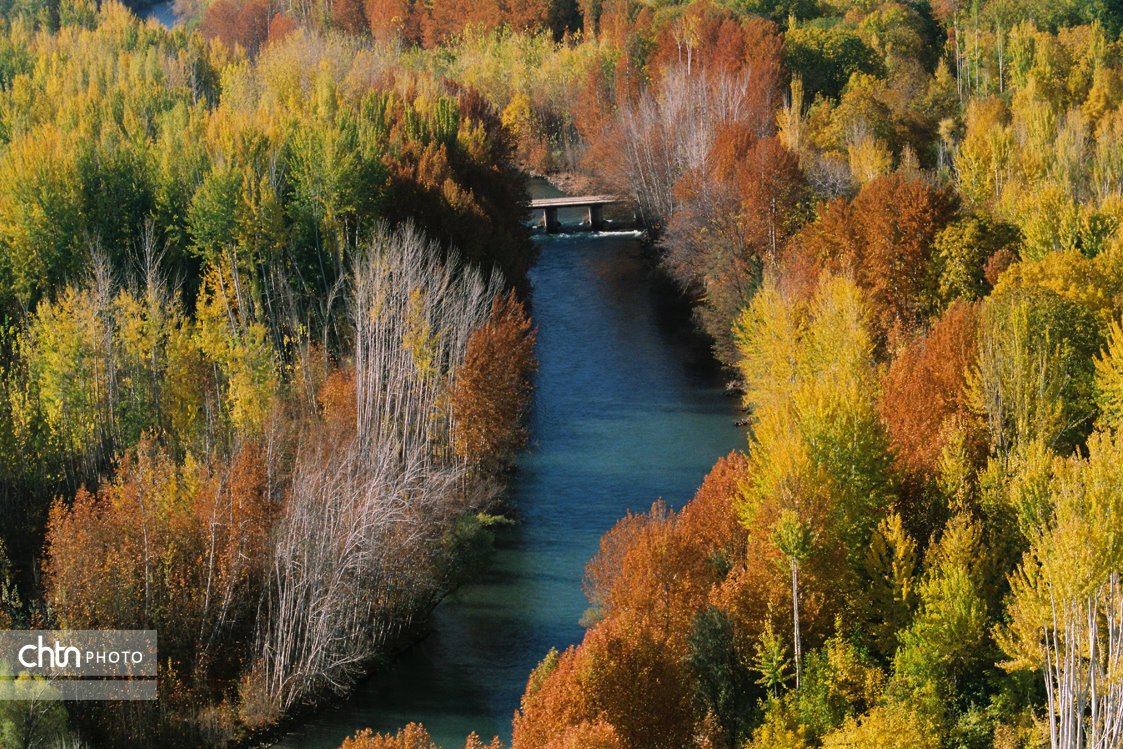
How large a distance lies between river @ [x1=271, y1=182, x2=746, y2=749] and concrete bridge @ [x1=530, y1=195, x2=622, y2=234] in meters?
9.43

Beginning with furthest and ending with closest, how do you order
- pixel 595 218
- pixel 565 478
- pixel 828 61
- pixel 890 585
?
pixel 828 61 < pixel 595 218 < pixel 565 478 < pixel 890 585

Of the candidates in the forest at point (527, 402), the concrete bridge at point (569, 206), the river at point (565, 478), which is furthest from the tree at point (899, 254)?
the concrete bridge at point (569, 206)

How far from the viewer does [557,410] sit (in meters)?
60.6

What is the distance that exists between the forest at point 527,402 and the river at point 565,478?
1.41 metres

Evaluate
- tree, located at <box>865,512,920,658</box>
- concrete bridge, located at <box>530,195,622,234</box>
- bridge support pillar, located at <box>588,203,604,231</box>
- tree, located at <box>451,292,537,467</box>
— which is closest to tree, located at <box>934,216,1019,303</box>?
tree, located at <box>451,292,537,467</box>

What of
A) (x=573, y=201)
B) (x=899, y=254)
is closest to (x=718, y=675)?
(x=899, y=254)

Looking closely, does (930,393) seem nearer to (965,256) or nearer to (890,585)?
(890,585)

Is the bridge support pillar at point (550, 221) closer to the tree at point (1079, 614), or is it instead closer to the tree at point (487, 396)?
the tree at point (487, 396)

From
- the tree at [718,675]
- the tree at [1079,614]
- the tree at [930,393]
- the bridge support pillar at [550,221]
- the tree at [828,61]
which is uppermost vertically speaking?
the tree at [828,61]

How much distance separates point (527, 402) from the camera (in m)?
57.5

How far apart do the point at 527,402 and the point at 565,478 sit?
5.34 m

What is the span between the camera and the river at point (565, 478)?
38.4 meters

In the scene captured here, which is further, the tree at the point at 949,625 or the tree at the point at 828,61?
the tree at the point at 828,61

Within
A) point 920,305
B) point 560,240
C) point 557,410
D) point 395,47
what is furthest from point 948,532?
point 395,47
